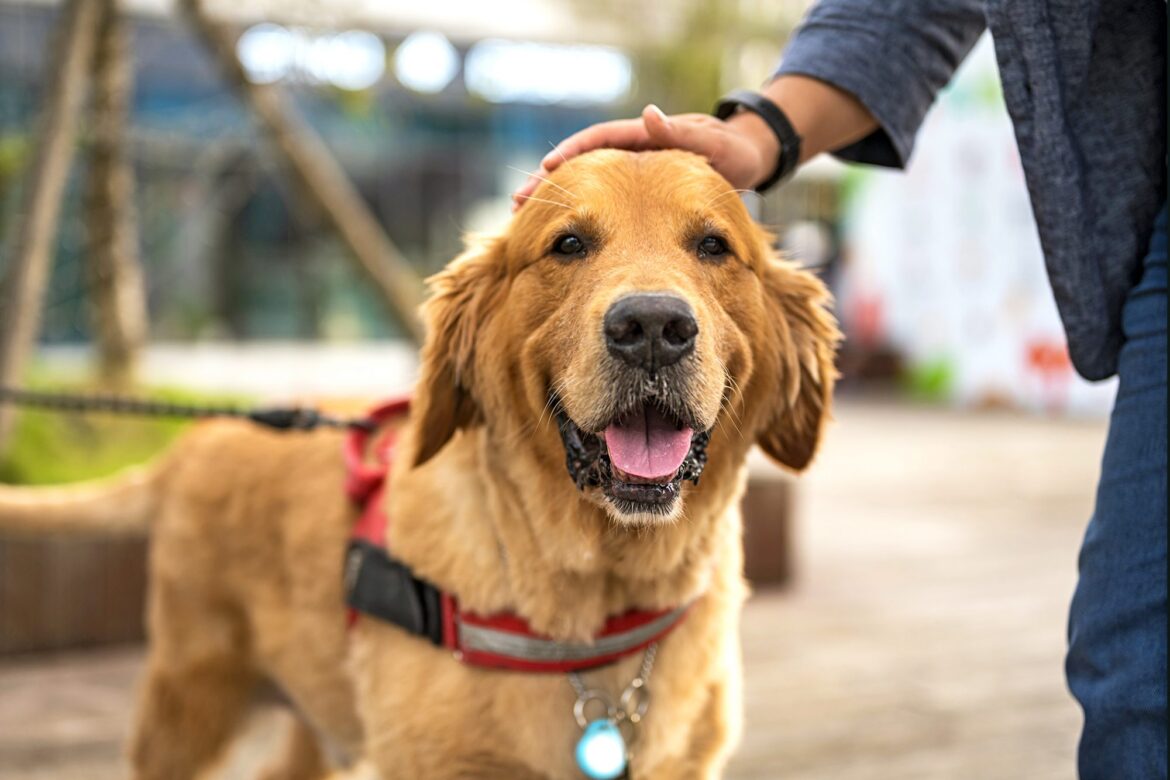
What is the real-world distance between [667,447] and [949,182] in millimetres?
16089

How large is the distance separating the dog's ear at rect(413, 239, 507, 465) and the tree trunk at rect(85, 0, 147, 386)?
4.24 m

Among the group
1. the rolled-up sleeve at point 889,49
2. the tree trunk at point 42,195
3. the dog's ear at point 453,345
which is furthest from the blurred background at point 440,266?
the dog's ear at point 453,345

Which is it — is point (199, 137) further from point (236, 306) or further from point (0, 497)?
point (0, 497)

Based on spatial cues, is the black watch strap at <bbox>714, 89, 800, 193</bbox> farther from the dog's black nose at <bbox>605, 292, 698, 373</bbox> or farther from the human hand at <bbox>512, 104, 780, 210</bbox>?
the dog's black nose at <bbox>605, 292, 698, 373</bbox>

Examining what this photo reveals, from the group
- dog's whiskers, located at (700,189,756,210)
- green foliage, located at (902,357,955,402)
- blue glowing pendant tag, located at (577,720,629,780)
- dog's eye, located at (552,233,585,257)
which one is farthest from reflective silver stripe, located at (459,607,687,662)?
green foliage, located at (902,357,955,402)

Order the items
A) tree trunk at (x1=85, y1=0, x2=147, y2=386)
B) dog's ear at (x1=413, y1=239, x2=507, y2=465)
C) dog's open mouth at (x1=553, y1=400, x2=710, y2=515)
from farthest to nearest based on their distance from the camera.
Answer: tree trunk at (x1=85, y1=0, x2=147, y2=386), dog's ear at (x1=413, y1=239, x2=507, y2=465), dog's open mouth at (x1=553, y1=400, x2=710, y2=515)

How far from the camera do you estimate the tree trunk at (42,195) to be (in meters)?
4.91

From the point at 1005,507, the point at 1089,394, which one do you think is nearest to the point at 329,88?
the point at 1005,507

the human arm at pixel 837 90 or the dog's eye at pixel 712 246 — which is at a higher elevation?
the human arm at pixel 837 90

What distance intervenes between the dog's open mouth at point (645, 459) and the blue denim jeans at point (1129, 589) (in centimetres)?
70

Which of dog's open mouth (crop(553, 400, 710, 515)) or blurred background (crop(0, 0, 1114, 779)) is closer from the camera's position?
dog's open mouth (crop(553, 400, 710, 515))

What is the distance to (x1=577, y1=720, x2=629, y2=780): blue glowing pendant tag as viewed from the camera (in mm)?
2254

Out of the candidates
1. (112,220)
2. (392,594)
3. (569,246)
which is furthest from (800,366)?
(112,220)

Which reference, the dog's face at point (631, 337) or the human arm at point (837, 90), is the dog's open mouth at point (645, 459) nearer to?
the dog's face at point (631, 337)
